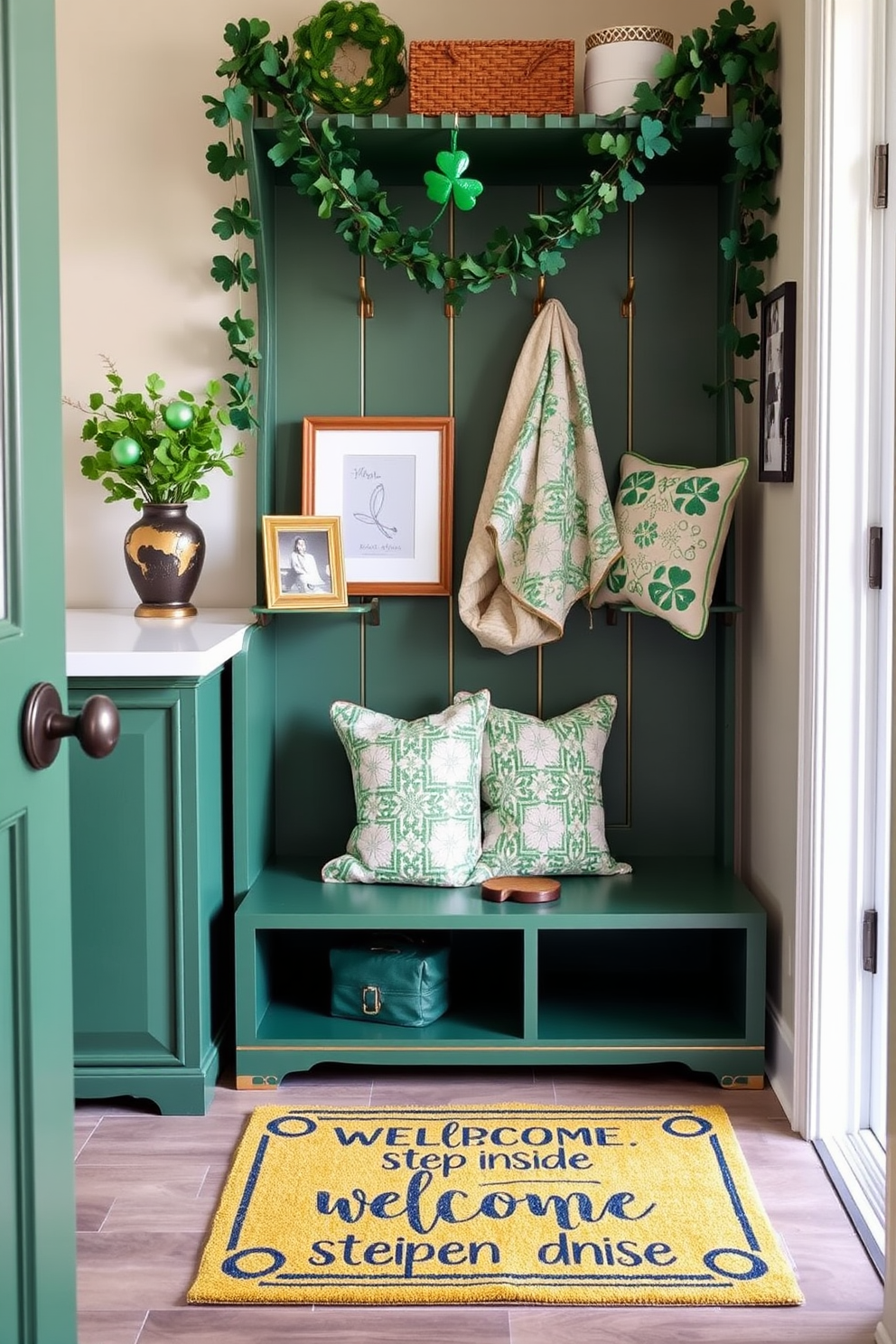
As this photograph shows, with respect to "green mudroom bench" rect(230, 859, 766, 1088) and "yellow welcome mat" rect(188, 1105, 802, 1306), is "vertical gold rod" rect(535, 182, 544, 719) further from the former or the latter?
"yellow welcome mat" rect(188, 1105, 802, 1306)

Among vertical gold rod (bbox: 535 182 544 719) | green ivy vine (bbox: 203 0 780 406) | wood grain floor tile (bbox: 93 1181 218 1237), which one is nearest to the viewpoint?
wood grain floor tile (bbox: 93 1181 218 1237)

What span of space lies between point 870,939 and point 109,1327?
4.55ft

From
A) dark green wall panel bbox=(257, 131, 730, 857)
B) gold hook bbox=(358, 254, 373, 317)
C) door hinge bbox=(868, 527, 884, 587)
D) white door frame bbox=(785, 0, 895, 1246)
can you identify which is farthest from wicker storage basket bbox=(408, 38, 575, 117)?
door hinge bbox=(868, 527, 884, 587)

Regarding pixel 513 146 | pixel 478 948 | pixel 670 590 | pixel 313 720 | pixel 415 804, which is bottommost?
pixel 478 948

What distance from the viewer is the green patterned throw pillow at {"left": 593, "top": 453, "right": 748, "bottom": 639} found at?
2840mm

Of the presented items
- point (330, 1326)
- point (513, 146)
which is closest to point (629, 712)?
point (513, 146)

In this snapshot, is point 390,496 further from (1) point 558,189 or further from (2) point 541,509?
(1) point 558,189

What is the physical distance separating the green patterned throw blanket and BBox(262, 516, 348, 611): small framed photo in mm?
281

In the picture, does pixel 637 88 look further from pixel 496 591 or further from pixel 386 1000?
pixel 386 1000

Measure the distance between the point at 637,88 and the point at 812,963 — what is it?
5.55ft

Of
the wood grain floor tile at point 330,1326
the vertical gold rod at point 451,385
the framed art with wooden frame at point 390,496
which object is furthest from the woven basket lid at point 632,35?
the wood grain floor tile at point 330,1326

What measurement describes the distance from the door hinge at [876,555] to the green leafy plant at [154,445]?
50.5 inches

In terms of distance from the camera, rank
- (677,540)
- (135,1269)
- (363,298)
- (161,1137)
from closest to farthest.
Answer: (135,1269)
(161,1137)
(677,540)
(363,298)

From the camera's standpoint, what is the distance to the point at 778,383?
2.62 meters
